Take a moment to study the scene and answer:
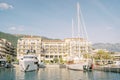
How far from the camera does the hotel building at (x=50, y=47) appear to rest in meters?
180

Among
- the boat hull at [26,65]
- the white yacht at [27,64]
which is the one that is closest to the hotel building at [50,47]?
the white yacht at [27,64]

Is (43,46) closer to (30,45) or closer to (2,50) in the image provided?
(30,45)

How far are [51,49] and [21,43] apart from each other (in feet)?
75.2

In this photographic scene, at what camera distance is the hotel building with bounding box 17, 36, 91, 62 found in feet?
590

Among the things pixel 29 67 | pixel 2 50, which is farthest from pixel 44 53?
pixel 29 67

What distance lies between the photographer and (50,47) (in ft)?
627

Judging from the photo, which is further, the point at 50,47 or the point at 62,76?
the point at 50,47

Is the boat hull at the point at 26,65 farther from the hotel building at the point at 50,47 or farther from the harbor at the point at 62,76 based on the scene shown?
the hotel building at the point at 50,47

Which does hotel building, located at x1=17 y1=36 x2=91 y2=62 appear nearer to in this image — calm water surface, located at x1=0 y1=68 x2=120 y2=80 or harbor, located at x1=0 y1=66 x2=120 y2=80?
harbor, located at x1=0 y1=66 x2=120 y2=80

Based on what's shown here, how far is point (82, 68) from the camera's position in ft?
308

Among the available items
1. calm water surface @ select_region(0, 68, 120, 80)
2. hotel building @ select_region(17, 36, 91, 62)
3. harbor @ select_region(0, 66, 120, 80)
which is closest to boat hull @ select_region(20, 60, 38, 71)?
harbor @ select_region(0, 66, 120, 80)

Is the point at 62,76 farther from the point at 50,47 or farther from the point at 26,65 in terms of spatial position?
the point at 50,47

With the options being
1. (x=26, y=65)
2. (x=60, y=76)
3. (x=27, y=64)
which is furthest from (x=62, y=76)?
(x=27, y=64)

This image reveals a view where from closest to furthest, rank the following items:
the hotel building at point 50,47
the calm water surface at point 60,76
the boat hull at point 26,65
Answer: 1. the calm water surface at point 60,76
2. the boat hull at point 26,65
3. the hotel building at point 50,47
